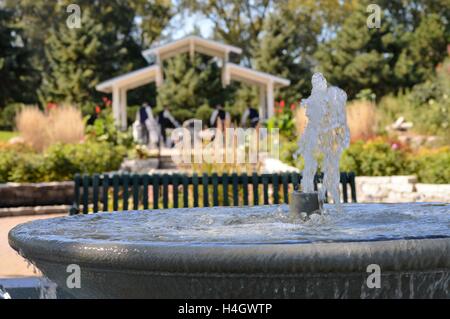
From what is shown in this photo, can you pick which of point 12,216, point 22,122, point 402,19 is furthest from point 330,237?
point 402,19

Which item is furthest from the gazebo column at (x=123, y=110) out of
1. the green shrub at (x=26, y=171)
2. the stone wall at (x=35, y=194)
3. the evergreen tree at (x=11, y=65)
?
the stone wall at (x=35, y=194)

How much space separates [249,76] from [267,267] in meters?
22.9

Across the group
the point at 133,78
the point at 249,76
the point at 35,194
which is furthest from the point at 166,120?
the point at 35,194

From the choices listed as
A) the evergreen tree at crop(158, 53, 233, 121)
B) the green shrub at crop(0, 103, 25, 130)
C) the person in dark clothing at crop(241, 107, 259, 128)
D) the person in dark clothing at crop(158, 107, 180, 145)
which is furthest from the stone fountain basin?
the green shrub at crop(0, 103, 25, 130)

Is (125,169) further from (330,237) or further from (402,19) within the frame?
(402,19)

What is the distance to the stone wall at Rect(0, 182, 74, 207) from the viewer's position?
1123 centimetres

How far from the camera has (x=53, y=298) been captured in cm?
369

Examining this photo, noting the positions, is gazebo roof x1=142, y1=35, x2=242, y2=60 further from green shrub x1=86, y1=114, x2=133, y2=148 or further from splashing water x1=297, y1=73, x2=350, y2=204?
Result: splashing water x1=297, y1=73, x2=350, y2=204

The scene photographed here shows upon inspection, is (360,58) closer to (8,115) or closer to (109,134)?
(8,115)

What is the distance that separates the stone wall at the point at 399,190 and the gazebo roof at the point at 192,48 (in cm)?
1441

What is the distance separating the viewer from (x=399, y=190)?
32.3 ft

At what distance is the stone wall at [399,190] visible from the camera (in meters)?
9.31

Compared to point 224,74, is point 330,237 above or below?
below
